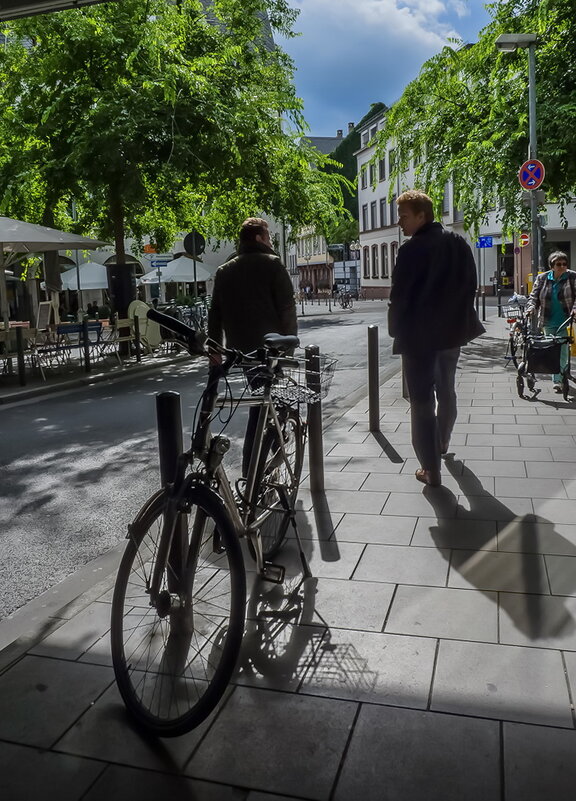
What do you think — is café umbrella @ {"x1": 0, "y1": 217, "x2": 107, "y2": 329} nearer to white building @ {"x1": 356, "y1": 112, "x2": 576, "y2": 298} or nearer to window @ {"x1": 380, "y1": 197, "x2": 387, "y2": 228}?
white building @ {"x1": 356, "y1": 112, "x2": 576, "y2": 298}

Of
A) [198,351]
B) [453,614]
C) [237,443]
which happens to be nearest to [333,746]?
[453,614]

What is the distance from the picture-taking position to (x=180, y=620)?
296 cm

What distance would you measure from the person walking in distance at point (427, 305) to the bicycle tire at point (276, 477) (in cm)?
130

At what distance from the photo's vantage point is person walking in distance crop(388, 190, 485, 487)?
559cm

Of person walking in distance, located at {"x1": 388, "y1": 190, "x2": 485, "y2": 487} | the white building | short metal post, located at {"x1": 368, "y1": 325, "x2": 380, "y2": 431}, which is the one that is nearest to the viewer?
person walking in distance, located at {"x1": 388, "y1": 190, "x2": 485, "y2": 487}

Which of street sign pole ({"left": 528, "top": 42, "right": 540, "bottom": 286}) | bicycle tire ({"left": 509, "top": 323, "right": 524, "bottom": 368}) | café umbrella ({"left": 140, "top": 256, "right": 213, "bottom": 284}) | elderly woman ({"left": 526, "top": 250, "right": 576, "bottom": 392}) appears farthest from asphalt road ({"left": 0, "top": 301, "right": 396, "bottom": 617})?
café umbrella ({"left": 140, "top": 256, "right": 213, "bottom": 284})

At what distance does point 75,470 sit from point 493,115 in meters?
12.8

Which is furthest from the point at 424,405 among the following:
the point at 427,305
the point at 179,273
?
the point at 179,273

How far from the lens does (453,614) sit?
3602 millimetres

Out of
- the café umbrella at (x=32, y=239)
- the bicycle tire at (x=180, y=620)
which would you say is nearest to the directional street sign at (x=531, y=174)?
the café umbrella at (x=32, y=239)

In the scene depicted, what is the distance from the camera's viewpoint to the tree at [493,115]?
16.2 metres

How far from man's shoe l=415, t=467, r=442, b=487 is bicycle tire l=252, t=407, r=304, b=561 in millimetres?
1425

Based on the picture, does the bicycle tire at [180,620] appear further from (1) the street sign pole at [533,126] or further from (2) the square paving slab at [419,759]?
(1) the street sign pole at [533,126]

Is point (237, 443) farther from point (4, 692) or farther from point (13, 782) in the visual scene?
point (13, 782)
